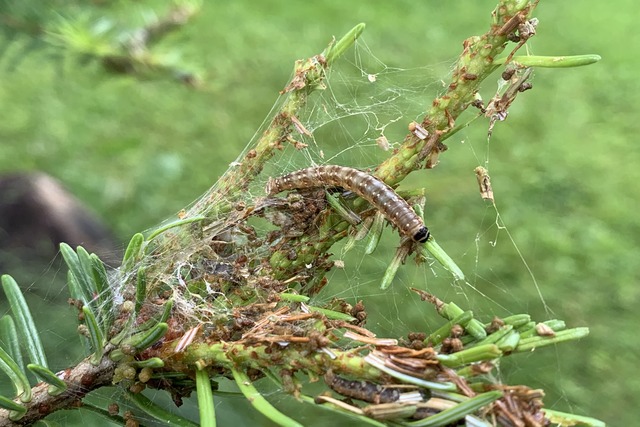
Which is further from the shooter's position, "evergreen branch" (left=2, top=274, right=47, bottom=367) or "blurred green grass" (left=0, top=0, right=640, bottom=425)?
"blurred green grass" (left=0, top=0, right=640, bottom=425)

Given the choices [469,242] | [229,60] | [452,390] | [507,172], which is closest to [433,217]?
[469,242]

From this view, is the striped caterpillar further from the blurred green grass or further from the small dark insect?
the blurred green grass

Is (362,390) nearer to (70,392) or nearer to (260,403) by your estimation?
(260,403)

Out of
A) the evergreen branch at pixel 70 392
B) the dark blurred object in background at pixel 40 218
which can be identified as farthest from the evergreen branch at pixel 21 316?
the dark blurred object in background at pixel 40 218

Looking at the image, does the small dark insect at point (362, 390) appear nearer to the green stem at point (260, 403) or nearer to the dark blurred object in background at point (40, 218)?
the green stem at point (260, 403)

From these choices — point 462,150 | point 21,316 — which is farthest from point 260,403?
point 462,150

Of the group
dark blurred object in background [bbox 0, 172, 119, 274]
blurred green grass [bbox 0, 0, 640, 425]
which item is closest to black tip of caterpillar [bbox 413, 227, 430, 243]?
blurred green grass [bbox 0, 0, 640, 425]

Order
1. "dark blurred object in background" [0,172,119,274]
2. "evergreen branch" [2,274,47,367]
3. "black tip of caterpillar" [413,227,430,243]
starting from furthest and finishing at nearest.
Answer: "dark blurred object in background" [0,172,119,274], "evergreen branch" [2,274,47,367], "black tip of caterpillar" [413,227,430,243]
